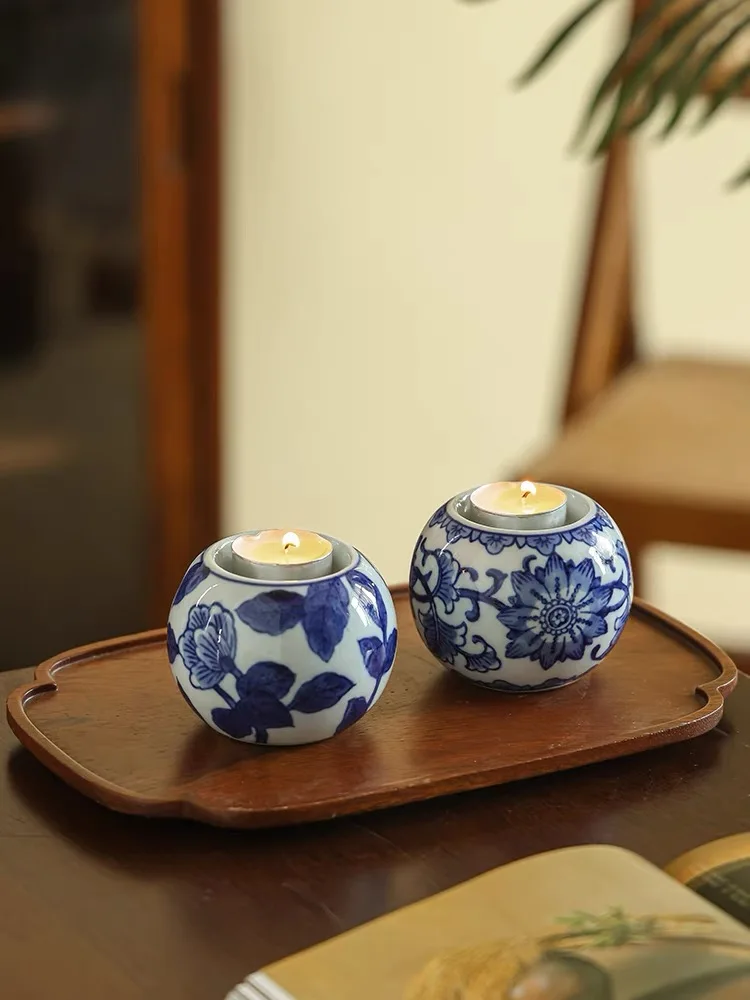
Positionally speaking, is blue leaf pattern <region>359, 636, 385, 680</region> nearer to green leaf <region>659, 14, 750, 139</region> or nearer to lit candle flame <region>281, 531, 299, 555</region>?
lit candle flame <region>281, 531, 299, 555</region>

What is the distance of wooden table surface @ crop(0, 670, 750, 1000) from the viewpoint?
18.1 inches

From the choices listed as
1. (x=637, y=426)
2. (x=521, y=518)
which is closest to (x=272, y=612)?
(x=521, y=518)

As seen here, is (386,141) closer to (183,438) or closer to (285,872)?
(183,438)

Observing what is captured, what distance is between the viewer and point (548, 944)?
1.47ft

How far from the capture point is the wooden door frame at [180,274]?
1.59 metres

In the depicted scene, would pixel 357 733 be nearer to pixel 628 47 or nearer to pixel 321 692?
pixel 321 692

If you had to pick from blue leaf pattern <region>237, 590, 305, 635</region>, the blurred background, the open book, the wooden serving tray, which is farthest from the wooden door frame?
the open book

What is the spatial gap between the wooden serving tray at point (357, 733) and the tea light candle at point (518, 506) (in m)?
0.07

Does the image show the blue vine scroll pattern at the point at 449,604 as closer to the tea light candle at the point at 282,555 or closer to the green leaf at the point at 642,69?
the tea light candle at the point at 282,555

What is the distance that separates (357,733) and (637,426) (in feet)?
2.38

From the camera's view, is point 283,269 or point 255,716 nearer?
point 255,716

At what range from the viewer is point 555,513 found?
60cm

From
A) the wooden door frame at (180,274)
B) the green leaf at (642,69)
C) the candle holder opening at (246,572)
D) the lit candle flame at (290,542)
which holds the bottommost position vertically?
the wooden door frame at (180,274)

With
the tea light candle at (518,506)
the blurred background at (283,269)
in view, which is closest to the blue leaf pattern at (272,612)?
the tea light candle at (518,506)
